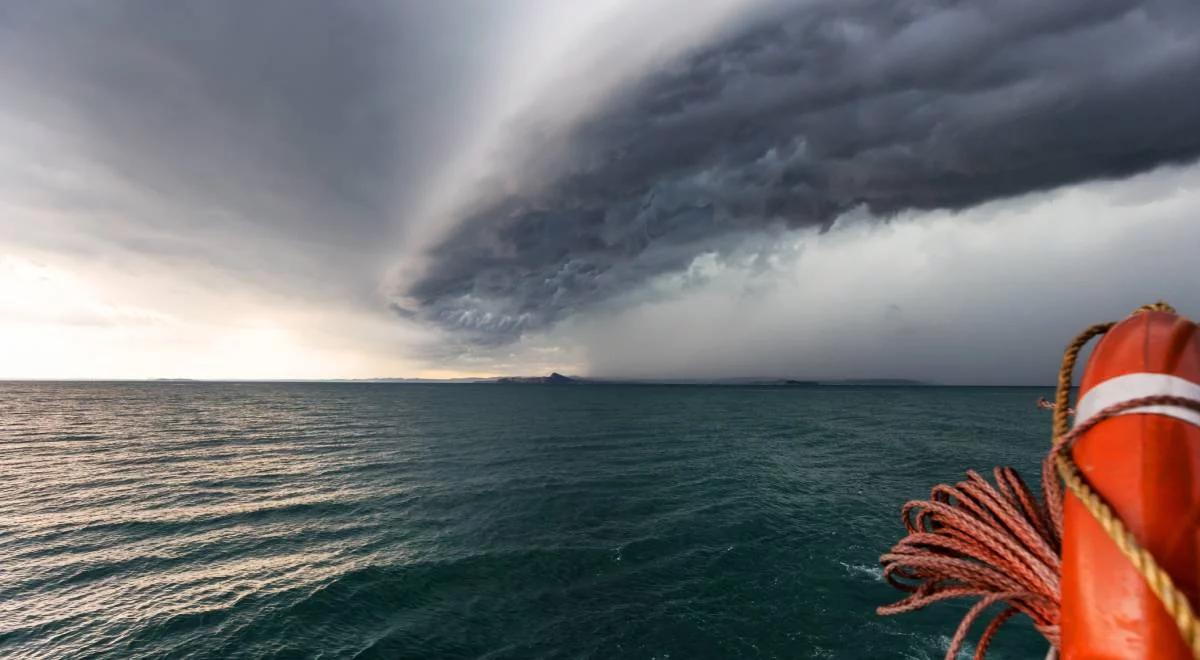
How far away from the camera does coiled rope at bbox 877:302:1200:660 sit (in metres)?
1.94

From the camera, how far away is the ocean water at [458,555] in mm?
15773

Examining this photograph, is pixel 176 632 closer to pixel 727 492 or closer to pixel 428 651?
pixel 428 651

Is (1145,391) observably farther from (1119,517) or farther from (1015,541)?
(1015,541)

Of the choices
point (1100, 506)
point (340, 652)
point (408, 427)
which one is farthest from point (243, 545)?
point (408, 427)

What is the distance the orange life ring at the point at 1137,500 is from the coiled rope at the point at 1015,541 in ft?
0.22

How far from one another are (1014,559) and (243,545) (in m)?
31.8

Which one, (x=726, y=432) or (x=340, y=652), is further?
(x=726, y=432)

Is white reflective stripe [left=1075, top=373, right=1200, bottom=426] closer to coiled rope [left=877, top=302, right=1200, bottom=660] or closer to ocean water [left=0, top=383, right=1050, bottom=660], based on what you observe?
coiled rope [left=877, top=302, right=1200, bottom=660]

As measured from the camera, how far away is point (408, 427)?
7512cm

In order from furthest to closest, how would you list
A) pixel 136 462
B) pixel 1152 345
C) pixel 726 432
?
1. pixel 726 432
2. pixel 136 462
3. pixel 1152 345

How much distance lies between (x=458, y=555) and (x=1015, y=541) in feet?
78.3

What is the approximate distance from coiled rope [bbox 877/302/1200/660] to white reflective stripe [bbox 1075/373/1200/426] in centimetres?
3

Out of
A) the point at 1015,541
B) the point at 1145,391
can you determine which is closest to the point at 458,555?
the point at 1015,541

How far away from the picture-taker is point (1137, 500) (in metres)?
1.85
